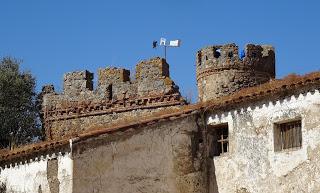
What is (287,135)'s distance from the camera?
61.7ft

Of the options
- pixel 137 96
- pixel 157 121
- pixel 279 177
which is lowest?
A: pixel 279 177

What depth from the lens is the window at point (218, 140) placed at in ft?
67.3

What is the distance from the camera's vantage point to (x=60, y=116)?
3034cm

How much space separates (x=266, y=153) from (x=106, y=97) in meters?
11.4

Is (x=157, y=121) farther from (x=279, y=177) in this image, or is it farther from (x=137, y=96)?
(x=137, y=96)

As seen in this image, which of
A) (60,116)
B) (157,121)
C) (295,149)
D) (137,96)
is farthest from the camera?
(60,116)

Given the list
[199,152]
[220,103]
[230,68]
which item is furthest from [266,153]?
[230,68]

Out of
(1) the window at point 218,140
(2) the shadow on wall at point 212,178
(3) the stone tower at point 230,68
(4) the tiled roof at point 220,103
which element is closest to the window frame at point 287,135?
(4) the tiled roof at point 220,103

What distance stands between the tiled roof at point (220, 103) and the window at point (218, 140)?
0.65m

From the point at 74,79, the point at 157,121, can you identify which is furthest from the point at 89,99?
the point at 157,121

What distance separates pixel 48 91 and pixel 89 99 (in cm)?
221

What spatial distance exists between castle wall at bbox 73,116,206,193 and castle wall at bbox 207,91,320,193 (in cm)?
73

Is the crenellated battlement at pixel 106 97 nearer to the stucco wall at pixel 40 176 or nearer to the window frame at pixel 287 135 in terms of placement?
the stucco wall at pixel 40 176

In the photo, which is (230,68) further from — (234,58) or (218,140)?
(218,140)
